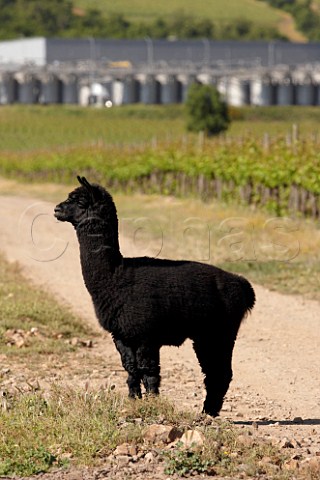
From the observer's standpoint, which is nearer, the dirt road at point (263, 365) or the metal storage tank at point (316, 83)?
the dirt road at point (263, 365)

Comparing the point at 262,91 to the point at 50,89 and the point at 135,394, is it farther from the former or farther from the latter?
the point at 135,394

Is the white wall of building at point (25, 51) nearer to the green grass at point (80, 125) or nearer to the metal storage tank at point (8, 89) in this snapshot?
the metal storage tank at point (8, 89)

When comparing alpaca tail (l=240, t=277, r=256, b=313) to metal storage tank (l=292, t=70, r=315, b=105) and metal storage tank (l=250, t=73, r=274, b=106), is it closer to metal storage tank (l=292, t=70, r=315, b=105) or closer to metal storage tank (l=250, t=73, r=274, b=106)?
metal storage tank (l=250, t=73, r=274, b=106)

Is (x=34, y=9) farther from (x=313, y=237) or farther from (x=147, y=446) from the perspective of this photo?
(x=147, y=446)

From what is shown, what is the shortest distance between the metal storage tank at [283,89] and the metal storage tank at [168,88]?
37.3 ft

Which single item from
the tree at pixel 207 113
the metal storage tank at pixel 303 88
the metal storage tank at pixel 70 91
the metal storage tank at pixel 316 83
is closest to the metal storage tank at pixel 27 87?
the metal storage tank at pixel 70 91

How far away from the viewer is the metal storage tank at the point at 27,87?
12701 cm

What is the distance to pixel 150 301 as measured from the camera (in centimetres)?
853

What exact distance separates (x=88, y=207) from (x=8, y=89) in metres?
123

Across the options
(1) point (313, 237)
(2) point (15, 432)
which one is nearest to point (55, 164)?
(1) point (313, 237)

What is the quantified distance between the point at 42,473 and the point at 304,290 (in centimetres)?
922

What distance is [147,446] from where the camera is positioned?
287 inches

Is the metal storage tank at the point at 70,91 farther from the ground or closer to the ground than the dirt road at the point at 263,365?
farther from the ground

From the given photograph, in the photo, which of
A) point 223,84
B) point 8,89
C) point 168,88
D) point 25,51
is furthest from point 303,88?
point 8,89
